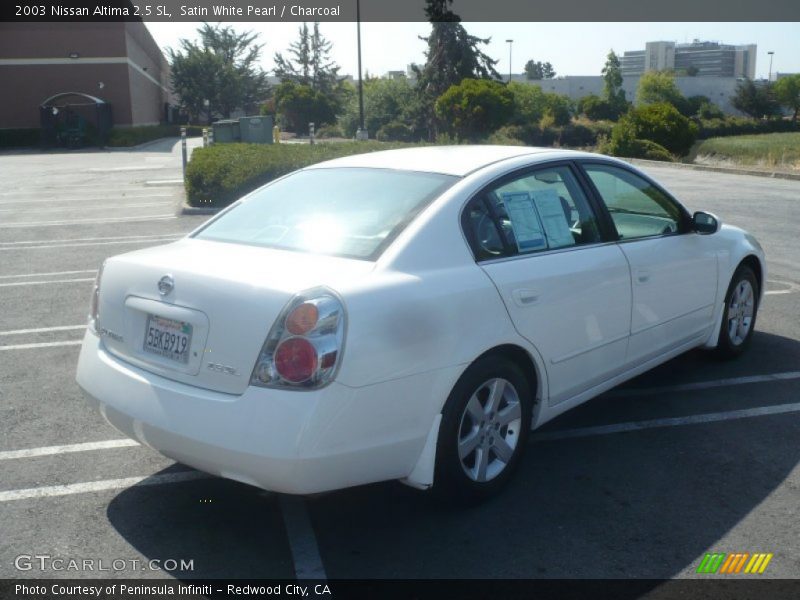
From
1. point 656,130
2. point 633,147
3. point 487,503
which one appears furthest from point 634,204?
point 656,130

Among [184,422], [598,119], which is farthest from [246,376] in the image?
[598,119]

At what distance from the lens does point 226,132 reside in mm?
29594

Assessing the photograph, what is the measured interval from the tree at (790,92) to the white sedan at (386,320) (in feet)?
351

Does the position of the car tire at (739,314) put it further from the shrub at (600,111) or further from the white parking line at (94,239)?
the shrub at (600,111)

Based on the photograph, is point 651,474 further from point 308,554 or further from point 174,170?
point 174,170

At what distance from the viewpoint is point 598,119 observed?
73.6 m

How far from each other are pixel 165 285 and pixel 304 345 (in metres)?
0.80

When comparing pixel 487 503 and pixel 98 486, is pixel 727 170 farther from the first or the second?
pixel 98 486

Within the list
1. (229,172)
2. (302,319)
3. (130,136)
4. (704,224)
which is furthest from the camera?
(130,136)

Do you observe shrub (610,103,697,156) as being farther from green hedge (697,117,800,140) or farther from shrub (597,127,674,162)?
green hedge (697,117,800,140)

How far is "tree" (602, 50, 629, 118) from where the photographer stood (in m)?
75.2

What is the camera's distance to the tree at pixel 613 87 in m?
75.2

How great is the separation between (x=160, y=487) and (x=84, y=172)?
25236 mm

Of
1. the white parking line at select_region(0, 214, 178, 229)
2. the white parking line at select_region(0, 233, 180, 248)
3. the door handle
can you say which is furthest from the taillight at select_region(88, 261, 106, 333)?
the white parking line at select_region(0, 214, 178, 229)
